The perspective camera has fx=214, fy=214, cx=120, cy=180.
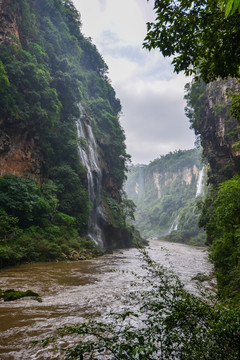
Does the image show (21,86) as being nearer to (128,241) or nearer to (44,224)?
(44,224)

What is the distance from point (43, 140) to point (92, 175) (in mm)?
7372

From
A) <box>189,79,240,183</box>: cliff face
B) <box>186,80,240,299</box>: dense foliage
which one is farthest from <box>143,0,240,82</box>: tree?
<box>189,79,240,183</box>: cliff face

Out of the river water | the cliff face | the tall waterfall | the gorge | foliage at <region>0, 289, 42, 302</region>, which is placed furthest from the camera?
the tall waterfall

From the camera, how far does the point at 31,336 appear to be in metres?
3.63

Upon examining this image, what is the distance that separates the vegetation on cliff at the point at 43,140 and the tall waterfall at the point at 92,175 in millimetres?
1386

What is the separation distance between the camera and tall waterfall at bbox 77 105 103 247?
76.1 feet

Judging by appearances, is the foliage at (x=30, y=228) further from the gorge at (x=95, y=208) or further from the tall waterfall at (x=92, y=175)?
the tall waterfall at (x=92, y=175)

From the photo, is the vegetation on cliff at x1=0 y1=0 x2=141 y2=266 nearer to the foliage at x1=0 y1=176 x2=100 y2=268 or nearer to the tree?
the foliage at x1=0 y1=176 x2=100 y2=268

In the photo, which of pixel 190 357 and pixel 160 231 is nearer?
pixel 190 357

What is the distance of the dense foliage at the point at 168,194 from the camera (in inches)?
3018

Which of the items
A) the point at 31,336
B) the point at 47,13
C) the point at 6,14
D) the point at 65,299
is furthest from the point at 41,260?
the point at 47,13

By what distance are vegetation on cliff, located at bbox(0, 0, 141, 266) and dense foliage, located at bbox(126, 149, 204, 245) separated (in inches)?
1726

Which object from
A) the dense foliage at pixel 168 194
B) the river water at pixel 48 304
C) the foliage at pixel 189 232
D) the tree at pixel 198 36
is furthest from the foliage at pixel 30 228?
the dense foliage at pixel 168 194

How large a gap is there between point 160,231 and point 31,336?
8200 cm
